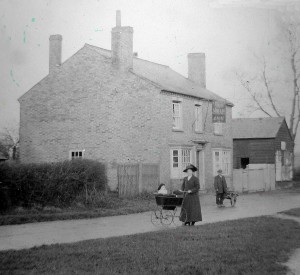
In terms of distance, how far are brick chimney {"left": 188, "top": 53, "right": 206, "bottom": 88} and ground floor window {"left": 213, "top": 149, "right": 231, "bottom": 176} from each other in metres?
6.04

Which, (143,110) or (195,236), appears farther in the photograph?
(143,110)

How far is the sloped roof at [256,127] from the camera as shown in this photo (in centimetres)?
4454

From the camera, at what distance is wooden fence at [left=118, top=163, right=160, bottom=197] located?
77.5ft

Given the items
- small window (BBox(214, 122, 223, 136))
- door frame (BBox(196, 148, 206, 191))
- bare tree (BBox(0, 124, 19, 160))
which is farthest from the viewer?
bare tree (BBox(0, 124, 19, 160))

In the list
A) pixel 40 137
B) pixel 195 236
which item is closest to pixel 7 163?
pixel 195 236

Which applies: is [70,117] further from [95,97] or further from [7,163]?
[7,163]

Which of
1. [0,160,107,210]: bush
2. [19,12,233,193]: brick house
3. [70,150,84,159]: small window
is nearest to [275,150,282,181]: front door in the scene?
[19,12,233,193]: brick house

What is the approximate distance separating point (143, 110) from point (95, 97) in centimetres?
340

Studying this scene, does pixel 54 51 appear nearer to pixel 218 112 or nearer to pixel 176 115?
pixel 176 115

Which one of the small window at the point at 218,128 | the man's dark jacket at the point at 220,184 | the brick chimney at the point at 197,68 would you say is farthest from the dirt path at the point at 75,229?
the brick chimney at the point at 197,68

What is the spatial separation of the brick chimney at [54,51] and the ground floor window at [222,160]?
12099 millimetres

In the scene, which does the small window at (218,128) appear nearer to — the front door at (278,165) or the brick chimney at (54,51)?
the front door at (278,165)

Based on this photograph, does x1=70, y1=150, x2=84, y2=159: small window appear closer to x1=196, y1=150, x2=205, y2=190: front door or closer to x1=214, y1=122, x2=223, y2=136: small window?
x1=196, y1=150, x2=205, y2=190: front door

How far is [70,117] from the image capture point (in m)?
30.2
